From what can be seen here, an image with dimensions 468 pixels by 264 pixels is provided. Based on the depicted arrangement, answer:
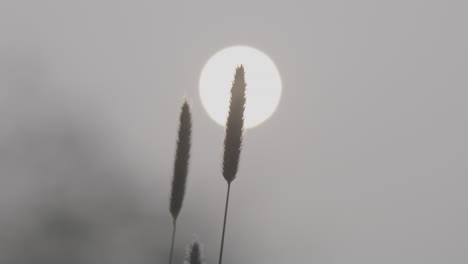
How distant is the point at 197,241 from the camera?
20.7ft

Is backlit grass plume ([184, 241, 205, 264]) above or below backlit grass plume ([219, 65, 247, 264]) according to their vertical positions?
below

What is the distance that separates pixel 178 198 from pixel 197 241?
2.49ft

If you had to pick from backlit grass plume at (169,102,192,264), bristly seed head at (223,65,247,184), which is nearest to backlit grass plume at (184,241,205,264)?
backlit grass plume at (169,102,192,264)

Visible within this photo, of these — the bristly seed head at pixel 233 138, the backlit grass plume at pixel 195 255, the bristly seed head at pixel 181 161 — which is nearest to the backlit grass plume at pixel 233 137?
the bristly seed head at pixel 233 138

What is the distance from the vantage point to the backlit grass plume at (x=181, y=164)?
6.81 meters

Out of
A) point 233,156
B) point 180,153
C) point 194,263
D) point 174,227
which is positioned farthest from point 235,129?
point 194,263

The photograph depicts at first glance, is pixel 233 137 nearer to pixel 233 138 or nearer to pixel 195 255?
pixel 233 138

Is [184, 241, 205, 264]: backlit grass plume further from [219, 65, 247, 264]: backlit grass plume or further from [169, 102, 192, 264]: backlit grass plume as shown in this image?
[219, 65, 247, 264]: backlit grass plume

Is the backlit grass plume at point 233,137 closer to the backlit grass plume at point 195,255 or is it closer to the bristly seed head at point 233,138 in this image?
the bristly seed head at point 233,138

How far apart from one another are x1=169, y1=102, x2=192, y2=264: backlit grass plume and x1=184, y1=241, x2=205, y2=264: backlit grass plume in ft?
1.62

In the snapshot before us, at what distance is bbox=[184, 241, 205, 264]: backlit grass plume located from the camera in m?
5.76

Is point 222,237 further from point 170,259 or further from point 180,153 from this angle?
point 180,153

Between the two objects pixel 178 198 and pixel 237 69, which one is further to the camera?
pixel 237 69

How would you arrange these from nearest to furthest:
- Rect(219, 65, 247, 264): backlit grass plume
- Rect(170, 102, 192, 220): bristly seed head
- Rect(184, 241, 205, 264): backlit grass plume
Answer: Rect(184, 241, 205, 264): backlit grass plume
Rect(219, 65, 247, 264): backlit grass plume
Rect(170, 102, 192, 220): bristly seed head
